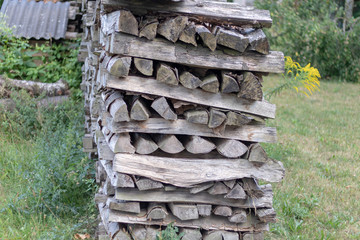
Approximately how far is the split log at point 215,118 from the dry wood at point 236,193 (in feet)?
2.02

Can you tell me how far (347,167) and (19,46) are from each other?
23.9ft

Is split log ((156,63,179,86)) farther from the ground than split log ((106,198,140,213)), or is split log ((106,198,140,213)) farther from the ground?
split log ((156,63,179,86))

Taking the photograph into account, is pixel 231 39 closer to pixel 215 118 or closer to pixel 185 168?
pixel 215 118

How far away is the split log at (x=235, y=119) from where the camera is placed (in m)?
3.27

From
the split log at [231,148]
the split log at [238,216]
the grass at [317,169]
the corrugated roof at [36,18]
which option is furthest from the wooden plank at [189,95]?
the corrugated roof at [36,18]

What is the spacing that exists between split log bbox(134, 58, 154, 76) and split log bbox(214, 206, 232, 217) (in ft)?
4.47

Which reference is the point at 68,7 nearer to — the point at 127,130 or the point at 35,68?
the point at 35,68

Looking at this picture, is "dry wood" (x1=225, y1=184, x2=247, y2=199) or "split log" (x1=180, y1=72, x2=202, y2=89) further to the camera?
"dry wood" (x1=225, y1=184, x2=247, y2=199)

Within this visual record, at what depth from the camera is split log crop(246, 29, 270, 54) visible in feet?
10.3

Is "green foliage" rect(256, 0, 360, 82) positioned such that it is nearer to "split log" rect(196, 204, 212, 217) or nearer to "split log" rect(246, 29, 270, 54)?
"split log" rect(246, 29, 270, 54)

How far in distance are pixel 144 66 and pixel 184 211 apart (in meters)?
1.31

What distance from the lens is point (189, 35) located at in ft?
9.91

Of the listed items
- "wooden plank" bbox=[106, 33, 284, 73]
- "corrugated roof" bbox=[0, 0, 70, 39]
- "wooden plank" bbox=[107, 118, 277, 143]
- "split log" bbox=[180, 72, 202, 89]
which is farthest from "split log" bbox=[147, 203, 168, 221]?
"corrugated roof" bbox=[0, 0, 70, 39]

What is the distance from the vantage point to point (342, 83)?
12.8m
